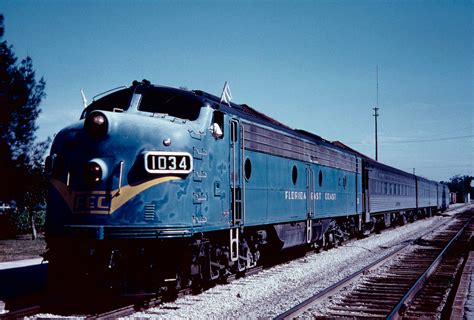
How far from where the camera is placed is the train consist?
8078 mm

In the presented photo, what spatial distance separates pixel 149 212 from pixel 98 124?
5.72 ft

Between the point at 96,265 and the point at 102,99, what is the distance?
391cm

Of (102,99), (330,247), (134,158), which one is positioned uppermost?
(102,99)

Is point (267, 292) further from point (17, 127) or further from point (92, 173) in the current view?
point (17, 127)

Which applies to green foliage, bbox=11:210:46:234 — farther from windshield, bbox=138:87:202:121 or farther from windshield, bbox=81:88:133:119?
windshield, bbox=138:87:202:121

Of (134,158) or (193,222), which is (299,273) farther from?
(134,158)

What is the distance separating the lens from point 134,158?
821cm

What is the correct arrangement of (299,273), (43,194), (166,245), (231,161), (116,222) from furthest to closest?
(43,194)
(299,273)
(231,161)
(166,245)
(116,222)

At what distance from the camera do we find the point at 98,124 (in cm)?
830

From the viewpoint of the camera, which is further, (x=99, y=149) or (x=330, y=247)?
(x=330, y=247)

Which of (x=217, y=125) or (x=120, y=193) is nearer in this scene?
(x=120, y=193)

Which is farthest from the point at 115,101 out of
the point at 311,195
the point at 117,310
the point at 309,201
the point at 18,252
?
the point at 18,252

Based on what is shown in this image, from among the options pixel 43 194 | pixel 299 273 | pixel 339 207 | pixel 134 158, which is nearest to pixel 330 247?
pixel 339 207

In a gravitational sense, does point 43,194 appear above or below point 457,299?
above
